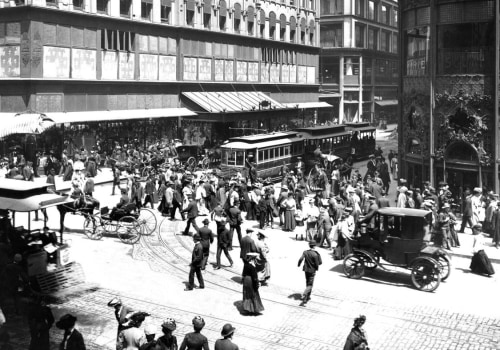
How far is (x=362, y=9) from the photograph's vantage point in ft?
283

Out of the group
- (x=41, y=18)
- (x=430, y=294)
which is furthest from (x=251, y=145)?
(x=430, y=294)

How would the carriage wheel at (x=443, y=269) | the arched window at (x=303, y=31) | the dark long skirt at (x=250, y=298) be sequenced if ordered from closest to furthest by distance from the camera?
the dark long skirt at (x=250, y=298)
the carriage wheel at (x=443, y=269)
the arched window at (x=303, y=31)

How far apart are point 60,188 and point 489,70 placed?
2199 cm

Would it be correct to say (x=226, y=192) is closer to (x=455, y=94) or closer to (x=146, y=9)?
(x=455, y=94)

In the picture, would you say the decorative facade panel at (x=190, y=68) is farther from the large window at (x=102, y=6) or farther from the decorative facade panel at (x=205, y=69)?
the large window at (x=102, y=6)

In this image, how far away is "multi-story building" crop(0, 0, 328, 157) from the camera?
3769cm

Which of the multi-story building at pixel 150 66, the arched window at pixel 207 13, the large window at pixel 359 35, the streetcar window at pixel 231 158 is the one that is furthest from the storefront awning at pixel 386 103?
the streetcar window at pixel 231 158

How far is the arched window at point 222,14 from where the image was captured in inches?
2105

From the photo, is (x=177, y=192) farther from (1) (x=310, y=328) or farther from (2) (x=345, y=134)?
(2) (x=345, y=134)

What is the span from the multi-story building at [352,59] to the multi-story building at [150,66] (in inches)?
703

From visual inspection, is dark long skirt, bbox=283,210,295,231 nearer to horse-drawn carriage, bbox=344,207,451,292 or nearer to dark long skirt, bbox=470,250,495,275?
horse-drawn carriage, bbox=344,207,451,292

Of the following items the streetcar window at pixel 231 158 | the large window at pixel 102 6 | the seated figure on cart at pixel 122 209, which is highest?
the large window at pixel 102 6

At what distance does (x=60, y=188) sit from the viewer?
1252 inches

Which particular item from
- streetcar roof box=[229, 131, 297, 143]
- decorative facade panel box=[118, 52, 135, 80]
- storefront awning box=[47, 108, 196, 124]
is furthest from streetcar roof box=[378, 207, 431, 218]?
decorative facade panel box=[118, 52, 135, 80]
